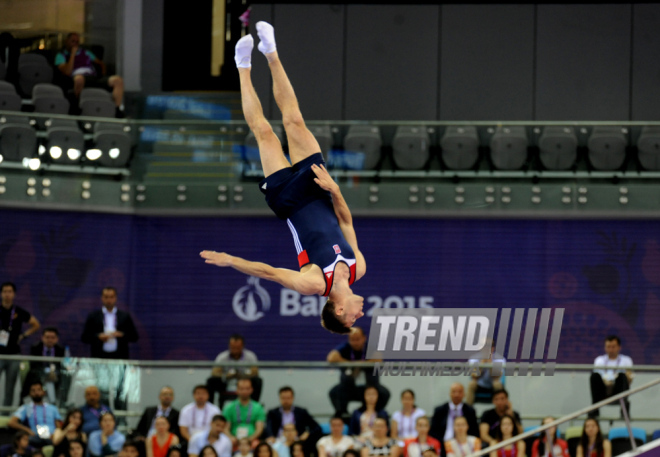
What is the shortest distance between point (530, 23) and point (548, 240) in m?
4.16

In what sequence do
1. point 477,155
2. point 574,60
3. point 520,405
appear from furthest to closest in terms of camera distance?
point 574,60, point 477,155, point 520,405

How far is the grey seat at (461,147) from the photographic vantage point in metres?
14.0

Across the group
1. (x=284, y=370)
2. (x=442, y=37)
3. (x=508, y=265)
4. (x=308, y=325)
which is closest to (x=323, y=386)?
(x=284, y=370)

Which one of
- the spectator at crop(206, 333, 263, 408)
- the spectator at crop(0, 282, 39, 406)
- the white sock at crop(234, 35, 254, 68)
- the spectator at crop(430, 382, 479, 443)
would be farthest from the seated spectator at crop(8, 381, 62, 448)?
the white sock at crop(234, 35, 254, 68)

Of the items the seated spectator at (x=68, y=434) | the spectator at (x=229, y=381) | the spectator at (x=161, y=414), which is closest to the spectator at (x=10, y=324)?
the seated spectator at (x=68, y=434)

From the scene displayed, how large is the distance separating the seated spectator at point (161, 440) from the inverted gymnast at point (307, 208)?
12.4 feet

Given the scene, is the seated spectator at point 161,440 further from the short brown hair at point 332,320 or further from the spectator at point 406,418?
the short brown hair at point 332,320

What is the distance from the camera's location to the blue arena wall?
14.3 m

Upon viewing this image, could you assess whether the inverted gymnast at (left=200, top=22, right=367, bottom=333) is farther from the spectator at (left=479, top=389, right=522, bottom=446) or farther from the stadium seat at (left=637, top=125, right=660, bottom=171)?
the stadium seat at (left=637, top=125, right=660, bottom=171)

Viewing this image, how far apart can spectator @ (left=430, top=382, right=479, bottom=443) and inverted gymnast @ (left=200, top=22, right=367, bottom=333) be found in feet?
10.8

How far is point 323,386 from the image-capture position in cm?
1112

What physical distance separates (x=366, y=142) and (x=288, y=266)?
226 centimetres

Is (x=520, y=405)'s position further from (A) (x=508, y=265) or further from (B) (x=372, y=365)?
(A) (x=508, y=265)

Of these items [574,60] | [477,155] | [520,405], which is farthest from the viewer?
[574,60]
